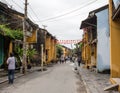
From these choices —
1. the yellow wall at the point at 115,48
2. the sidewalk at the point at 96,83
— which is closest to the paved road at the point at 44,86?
the sidewalk at the point at 96,83

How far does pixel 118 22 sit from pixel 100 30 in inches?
313

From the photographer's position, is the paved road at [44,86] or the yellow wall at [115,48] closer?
the paved road at [44,86]

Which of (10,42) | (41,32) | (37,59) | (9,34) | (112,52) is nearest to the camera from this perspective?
(112,52)

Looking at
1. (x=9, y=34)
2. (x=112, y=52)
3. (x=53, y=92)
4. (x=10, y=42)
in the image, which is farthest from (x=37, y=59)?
(x=53, y=92)

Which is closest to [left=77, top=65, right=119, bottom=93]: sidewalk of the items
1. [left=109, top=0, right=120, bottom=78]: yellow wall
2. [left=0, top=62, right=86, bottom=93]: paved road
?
[left=0, top=62, right=86, bottom=93]: paved road

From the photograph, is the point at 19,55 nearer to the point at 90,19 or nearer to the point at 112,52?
the point at 90,19

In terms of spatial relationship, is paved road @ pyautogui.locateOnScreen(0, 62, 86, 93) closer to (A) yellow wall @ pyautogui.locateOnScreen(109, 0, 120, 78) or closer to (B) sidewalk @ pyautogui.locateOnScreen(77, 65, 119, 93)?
(B) sidewalk @ pyautogui.locateOnScreen(77, 65, 119, 93)

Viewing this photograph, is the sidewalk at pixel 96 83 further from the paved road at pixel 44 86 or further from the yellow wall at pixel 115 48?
the yellow wall at pixel 115 48

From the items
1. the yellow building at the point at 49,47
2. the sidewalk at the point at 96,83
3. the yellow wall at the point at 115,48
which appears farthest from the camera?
the yellow building at the point at 49,47

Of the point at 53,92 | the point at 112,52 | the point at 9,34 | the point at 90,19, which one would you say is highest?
the point at 90,19

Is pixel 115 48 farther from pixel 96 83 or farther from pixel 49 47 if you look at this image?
pixel 49 47

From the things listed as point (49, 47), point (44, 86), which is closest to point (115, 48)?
point (44, 86)

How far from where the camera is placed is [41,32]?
52.7 m

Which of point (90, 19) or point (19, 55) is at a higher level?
point (90, 19)
